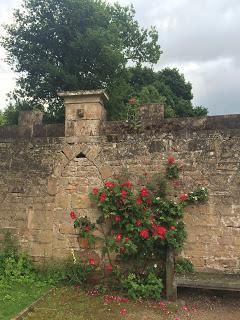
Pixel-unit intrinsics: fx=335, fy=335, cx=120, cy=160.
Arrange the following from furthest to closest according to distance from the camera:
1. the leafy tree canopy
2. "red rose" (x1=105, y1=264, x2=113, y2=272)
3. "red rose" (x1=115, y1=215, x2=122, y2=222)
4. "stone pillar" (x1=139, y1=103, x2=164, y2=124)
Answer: the leafy tree canopy → "stone pillar" (x1=139, y1=103, x2=164, y2=124) → "red rose" (x1=105, y1=264, x2=113, y2=272) → "red rose" (x1=115, y1=215, x2=122, y2=222)

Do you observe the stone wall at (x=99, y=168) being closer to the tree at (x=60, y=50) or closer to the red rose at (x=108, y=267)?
the red rose at (x=108, y=267)

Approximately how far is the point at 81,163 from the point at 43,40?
13.1 m

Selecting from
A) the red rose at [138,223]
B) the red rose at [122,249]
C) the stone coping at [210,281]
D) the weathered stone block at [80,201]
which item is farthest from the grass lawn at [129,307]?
the weathered stone block at [80,201]

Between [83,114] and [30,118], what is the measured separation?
111cm

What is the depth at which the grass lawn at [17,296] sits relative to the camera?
4199mm

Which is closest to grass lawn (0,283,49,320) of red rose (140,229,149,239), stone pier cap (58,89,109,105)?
red rose (140,229,149,239)

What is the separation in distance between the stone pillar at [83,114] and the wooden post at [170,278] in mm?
2322

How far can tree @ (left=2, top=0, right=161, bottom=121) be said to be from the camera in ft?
52.5

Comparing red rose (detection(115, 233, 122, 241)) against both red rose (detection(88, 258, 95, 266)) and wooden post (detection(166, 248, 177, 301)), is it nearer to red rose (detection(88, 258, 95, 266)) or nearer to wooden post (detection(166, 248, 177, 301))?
red rose (detection(88, 258, 95, 266))

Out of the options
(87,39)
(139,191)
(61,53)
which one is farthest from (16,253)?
(61,53)

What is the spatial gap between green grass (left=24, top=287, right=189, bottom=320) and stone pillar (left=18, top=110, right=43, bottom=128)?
301cm

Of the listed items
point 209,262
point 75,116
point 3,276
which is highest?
Result: point 75,116

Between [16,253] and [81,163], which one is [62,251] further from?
[81,163]

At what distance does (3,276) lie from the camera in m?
5.49
